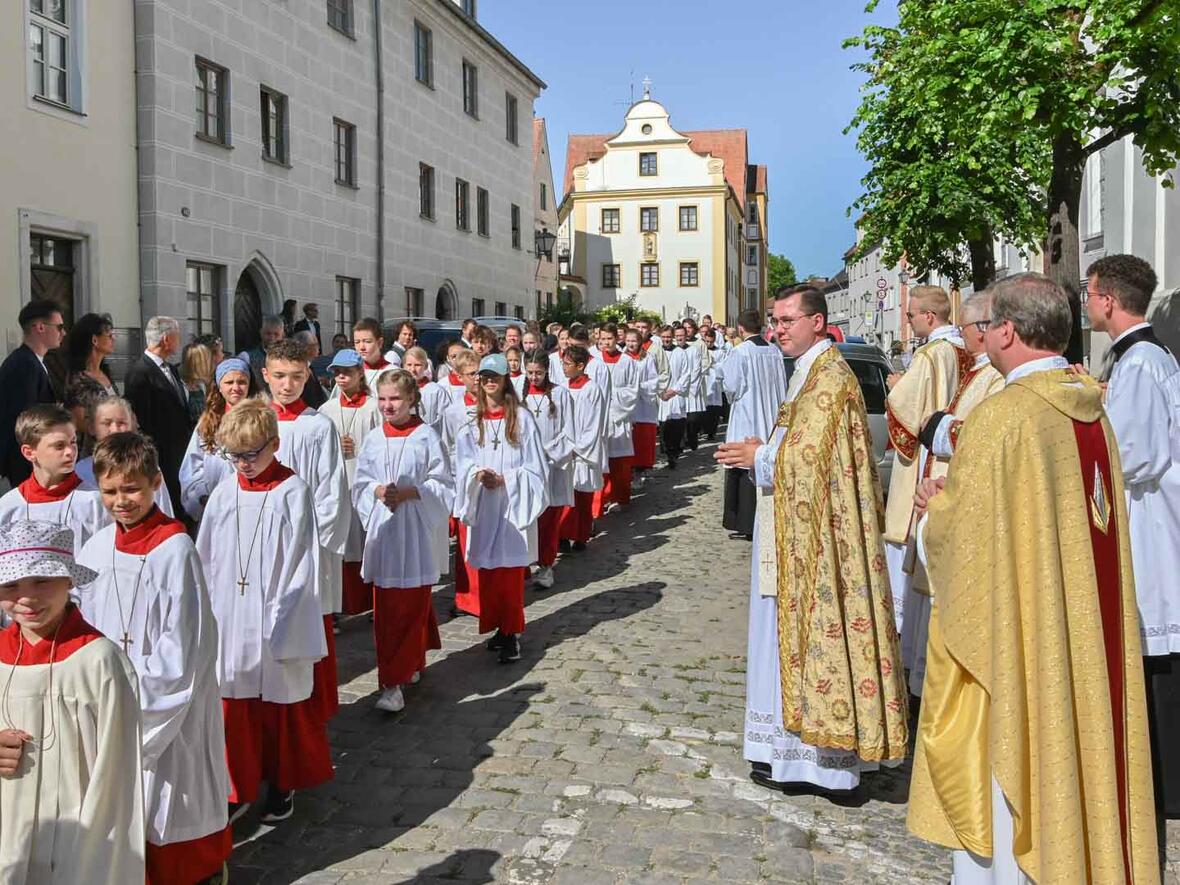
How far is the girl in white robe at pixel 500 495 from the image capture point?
730 cm

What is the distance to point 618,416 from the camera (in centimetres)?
1298

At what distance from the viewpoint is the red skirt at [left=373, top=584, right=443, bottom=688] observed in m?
6.19

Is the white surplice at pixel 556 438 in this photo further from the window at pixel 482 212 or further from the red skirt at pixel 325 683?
the window at pixel 482 212

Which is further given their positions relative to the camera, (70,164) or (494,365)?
(70,164)

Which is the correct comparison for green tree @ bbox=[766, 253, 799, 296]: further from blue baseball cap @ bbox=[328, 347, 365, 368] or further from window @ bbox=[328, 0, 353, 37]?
blue baseball cap @ bbox=[328, 347, 365, 368]

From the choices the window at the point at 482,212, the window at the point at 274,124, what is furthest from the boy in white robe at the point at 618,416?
the window at the point at 482,212

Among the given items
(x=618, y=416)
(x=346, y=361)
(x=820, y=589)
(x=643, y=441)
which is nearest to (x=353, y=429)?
(x=346, y=361)

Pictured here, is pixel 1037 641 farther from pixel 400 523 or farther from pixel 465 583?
pixel 465 583

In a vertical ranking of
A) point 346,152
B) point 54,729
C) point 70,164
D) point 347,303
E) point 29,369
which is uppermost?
point 346,152

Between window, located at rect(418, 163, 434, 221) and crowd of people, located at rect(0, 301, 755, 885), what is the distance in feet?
55.9

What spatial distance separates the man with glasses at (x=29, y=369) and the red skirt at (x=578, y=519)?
512 centimetres

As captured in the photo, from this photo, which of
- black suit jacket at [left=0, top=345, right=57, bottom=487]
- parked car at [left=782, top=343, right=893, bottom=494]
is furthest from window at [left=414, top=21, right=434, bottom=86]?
black suit jacket at [left=0, top=345, right=57, bottom=487]

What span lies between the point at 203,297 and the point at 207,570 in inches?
514

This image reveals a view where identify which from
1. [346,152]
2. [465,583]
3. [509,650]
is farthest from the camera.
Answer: [346,152]
